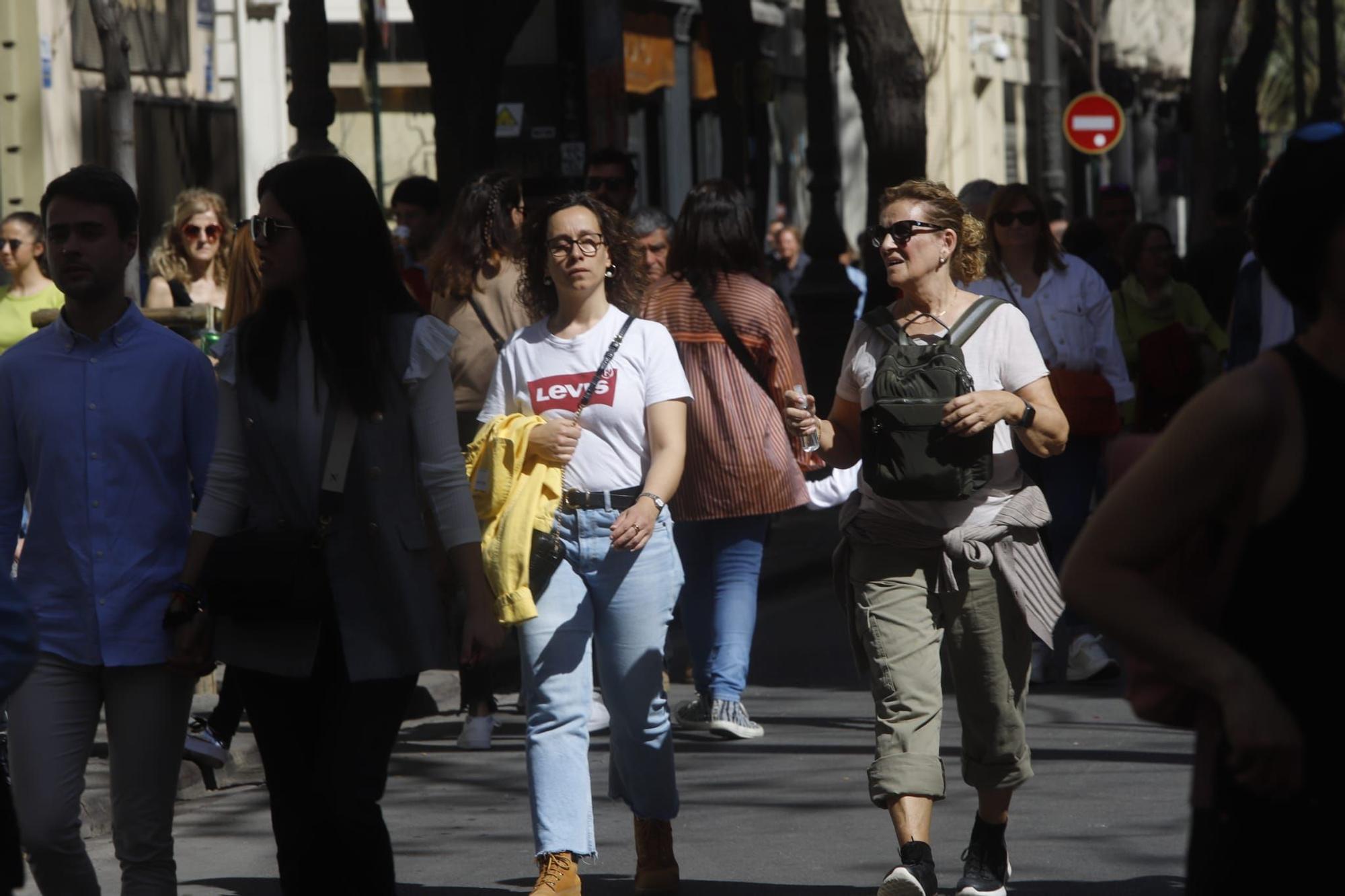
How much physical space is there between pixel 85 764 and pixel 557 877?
58.1 inches

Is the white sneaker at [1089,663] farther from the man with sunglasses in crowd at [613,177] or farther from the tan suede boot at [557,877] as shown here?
the tan suede boot at [557,877]

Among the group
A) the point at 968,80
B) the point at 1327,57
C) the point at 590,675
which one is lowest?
the point at 590,675

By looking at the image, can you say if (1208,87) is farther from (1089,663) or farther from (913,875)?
(913,875)

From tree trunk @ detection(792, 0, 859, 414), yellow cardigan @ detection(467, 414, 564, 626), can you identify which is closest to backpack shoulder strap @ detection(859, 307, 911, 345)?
yellow cardigan @ detection(467, 414, 564, 626)

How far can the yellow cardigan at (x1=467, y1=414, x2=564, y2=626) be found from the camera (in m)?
5.91

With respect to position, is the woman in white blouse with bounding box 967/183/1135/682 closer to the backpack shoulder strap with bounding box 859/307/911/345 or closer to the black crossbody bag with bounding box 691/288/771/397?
the black crossbody bag with bounding box 691/288/771/397

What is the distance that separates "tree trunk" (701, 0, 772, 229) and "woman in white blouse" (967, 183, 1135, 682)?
9366 millimetres

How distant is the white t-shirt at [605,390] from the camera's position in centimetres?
616

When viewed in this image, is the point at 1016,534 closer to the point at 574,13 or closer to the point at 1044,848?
the point at 1044,848

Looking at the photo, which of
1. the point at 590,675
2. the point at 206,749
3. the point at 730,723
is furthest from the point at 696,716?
the point at 590,675

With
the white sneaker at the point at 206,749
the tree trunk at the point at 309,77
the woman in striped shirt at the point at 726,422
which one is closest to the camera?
the white sneaker at the point at 206,749

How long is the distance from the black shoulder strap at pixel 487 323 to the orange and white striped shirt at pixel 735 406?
32.6 inches

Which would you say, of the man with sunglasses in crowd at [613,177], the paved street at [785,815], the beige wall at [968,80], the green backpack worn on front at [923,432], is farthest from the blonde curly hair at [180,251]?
the beige wall at [968,80]

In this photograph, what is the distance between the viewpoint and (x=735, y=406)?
29.2 ft
